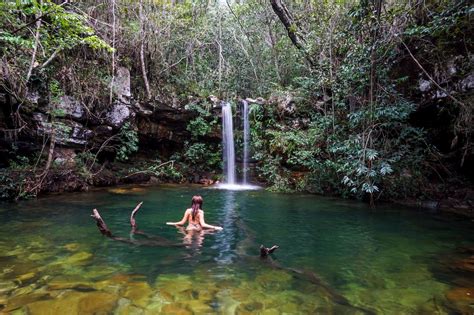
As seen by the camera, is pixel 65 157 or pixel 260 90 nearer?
pixel 65 157

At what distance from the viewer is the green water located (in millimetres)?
3832

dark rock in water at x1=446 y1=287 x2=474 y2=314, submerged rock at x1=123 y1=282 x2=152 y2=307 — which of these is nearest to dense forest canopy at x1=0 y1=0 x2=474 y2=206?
dark rock in water at x1=446 y1=287 x2=474 y2=314

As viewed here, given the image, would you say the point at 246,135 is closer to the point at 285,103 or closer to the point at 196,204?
the point at 285,103

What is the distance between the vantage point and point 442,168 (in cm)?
1099

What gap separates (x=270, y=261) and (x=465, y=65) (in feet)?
25.7

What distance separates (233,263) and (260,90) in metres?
15.2

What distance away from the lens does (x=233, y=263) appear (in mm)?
5262

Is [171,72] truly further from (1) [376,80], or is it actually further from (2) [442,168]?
(2) [442,168]

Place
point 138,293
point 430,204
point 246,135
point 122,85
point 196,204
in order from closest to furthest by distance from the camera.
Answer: point 138,293, point 196,204, point 430,204, point 122,85, point 246,135

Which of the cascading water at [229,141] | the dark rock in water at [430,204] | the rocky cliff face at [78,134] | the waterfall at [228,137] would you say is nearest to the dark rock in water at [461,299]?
the dark rock in water at [430,204]

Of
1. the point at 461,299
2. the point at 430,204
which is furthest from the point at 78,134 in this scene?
the point at 461,299

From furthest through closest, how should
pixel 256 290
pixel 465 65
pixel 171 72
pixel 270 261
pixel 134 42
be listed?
1. pixel 171 72
2. pixel 134 42
3. pixel 465 65
4. pixel 270 261
5. pixel 256 290

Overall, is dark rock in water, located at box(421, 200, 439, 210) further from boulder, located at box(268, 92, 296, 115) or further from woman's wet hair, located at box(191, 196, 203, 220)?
woman's wet hair, located at box(191, 196, 203, 220)

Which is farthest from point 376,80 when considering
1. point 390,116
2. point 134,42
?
point 134,42
